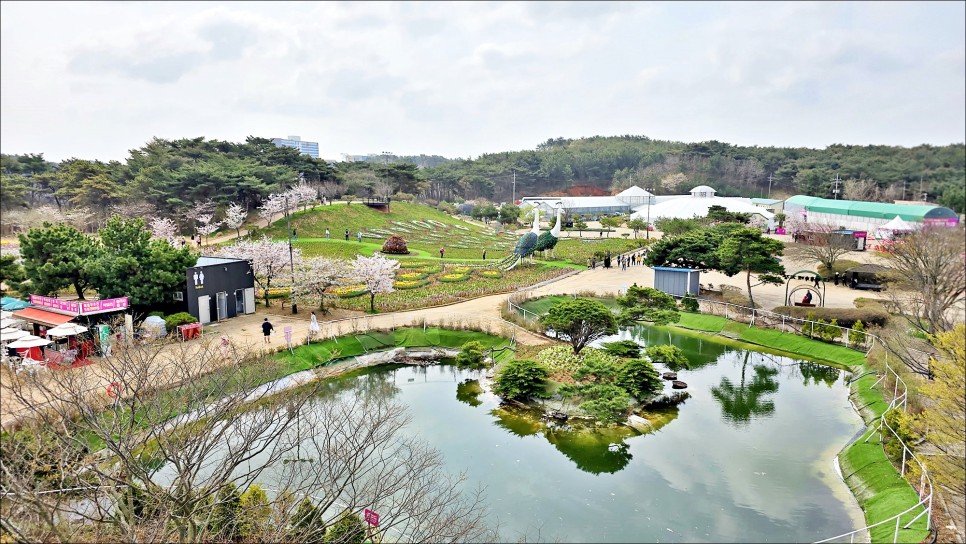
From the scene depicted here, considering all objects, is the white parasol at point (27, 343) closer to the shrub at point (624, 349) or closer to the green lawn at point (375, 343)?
the green lawn at point (375, 343)

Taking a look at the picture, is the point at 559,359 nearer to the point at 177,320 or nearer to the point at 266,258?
the point at 177,320

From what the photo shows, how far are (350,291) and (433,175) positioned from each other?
62.6m

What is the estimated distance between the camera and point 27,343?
61.6 feet

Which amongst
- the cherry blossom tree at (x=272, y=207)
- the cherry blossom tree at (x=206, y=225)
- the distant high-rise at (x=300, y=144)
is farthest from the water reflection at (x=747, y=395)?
the distant high-rise at (x=300, y=144)

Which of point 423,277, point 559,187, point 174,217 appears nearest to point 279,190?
point 174,217

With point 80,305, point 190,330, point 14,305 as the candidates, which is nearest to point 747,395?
point 190,330

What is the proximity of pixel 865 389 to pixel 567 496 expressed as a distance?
12123mm

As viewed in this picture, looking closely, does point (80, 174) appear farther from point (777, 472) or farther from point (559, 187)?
point (559, 187)

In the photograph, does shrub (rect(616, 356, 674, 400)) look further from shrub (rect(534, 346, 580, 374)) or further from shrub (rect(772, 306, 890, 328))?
shrub (rect(772, 306, 890, 328))

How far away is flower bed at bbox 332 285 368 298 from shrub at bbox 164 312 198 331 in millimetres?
8179

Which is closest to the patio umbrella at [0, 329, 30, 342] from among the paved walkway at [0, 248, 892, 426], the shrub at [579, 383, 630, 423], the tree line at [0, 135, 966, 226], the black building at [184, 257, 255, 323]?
the paved walkway at [0, 248, 892, 426]

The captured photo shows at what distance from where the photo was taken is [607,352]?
72.2 ft

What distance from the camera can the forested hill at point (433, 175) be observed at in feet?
80.0

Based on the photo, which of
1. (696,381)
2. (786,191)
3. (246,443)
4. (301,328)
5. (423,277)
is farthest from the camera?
(786,191)
